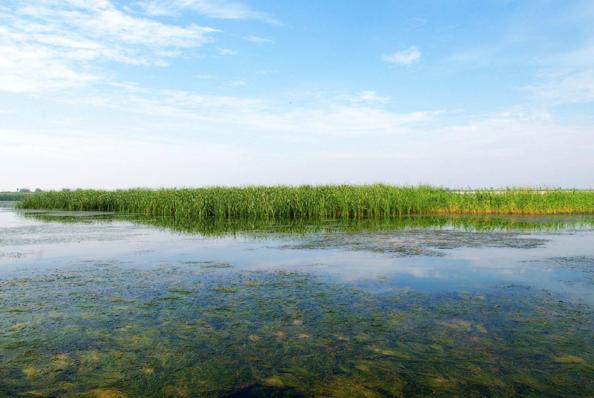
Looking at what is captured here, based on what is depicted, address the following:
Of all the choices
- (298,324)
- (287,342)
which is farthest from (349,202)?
(287,342)

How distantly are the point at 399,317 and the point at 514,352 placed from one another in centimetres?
149

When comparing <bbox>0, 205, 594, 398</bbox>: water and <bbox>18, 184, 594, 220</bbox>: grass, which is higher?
<bbox>18, 184, 594, 220</bbox>: grass

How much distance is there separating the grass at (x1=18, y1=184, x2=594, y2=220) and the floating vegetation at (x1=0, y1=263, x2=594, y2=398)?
56.0ft

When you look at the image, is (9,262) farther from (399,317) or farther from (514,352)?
(514,352)

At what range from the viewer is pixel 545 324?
5477mm

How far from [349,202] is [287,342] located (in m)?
20.4

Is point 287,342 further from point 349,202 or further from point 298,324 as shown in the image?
point 349,202

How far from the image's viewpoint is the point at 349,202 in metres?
25.0

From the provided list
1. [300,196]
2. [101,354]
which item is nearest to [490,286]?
[101,354]

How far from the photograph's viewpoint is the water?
396 centimetres

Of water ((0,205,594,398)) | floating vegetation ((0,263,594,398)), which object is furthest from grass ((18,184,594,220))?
floating vegetation ((0,263,594,398))

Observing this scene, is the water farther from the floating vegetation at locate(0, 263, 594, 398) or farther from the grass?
the grass

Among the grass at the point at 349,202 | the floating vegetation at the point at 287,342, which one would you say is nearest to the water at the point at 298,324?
the floating vegetation at the point at 287,342

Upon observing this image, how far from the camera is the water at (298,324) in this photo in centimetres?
396
